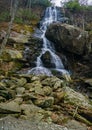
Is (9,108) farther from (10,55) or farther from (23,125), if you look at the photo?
(10,55)

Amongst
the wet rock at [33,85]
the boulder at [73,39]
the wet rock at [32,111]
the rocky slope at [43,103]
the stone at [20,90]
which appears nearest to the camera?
the wet rock at [32,111]

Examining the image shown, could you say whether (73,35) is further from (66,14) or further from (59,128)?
(66,14)

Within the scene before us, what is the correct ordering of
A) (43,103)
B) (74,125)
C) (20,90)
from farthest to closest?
(20,90)
(43,103)
(74,125)

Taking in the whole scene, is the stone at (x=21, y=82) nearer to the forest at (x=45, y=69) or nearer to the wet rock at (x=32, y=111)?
the forest at (x=45, y=69)

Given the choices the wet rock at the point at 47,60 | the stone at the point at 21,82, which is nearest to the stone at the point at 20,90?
the stone at the point at 21,82

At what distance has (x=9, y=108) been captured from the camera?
960 cm

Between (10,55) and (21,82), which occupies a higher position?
(10,55)

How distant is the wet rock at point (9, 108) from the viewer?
9.48 meters

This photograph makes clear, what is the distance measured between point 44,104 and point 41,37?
15709 millimetres

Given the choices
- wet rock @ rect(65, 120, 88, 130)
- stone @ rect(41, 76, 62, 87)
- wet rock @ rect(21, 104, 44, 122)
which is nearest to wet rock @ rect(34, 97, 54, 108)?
wet rock @ rect(21, 104, 44, 122)

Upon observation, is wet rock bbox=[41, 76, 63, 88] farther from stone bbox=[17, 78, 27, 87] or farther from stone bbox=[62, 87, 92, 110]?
stone bbox=[17, 78, 27, 87]

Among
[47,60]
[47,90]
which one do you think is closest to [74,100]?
[47,90]

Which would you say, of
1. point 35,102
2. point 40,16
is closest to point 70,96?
point 35,102

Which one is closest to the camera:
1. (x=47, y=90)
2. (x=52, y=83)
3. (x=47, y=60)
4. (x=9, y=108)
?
(x=9, y=108)
